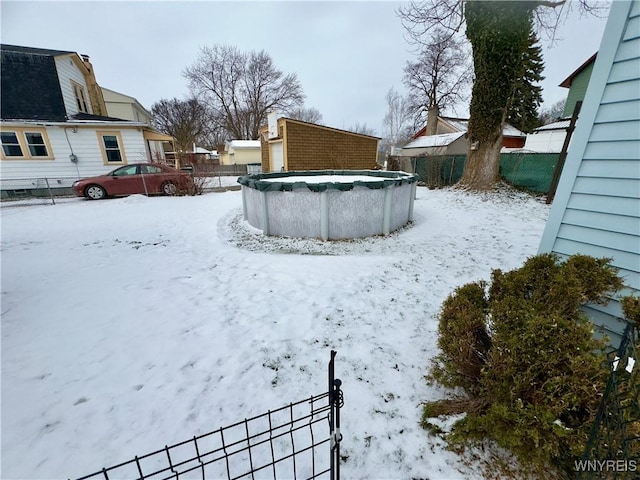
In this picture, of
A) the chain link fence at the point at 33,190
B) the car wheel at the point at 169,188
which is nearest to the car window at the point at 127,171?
the car wheel at the point at 169,188

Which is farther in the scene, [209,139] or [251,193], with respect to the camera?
[209,139]

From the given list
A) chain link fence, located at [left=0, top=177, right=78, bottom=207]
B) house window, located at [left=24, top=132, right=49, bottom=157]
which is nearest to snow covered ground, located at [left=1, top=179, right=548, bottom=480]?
chain link fence, located at [left=0, top=177, right=78, bottom=207]

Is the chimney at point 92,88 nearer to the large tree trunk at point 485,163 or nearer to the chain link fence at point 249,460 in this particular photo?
the chain link fence at point 249,460

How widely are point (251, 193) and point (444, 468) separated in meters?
5.63

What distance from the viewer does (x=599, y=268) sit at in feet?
6.10

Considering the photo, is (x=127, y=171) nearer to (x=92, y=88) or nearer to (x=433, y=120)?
(x=92, y=88)

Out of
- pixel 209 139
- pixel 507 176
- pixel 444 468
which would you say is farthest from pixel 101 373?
pixel 209 139

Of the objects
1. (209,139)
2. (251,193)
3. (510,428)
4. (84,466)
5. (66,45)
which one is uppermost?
(66,45)

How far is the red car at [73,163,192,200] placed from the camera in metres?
9.70

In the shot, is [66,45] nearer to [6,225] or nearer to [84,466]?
[6,225]

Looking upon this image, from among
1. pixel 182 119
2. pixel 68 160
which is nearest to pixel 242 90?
pixel 182 119

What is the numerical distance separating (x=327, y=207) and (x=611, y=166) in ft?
12.4

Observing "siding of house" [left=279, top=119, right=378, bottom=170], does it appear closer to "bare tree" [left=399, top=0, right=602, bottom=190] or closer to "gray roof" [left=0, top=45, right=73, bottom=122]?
"bare tree" [left=399, top=0, right=602, bottom=190]

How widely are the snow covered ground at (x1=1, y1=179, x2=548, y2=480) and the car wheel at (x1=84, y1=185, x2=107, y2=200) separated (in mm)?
4962
